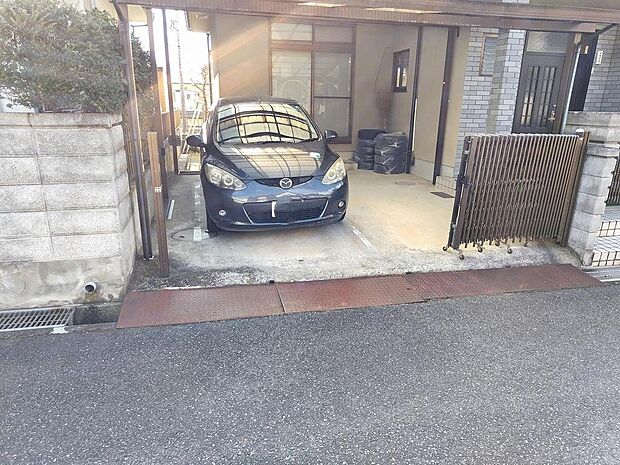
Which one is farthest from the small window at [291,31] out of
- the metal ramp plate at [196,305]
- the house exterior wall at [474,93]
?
the metal ramp plate at [196,305]

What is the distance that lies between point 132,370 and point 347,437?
55.0 inches

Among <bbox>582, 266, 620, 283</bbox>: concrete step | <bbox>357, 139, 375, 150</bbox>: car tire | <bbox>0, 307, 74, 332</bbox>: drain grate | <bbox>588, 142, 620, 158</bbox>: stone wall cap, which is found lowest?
<bbox>0, 307, 74, 332</bbox>: drain grate

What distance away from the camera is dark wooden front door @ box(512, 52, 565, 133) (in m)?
7.50

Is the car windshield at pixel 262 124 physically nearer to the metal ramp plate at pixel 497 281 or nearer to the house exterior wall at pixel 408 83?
the metal ramp plate at pixel 497 281

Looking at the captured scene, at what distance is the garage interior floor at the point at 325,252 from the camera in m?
3.95

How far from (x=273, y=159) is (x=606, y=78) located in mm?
7291

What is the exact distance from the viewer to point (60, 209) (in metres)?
3.19

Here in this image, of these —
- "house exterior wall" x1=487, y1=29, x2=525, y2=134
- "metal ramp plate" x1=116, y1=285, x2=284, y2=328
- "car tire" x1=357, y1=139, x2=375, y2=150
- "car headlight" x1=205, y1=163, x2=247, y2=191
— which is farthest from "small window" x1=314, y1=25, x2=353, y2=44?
"metal ramp plate" x1=116, y1=285, x2=284, y2=328

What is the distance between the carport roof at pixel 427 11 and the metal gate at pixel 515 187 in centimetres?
133

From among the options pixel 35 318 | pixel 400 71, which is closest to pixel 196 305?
pixel 35 318

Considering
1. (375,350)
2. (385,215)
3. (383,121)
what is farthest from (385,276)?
(383,121)

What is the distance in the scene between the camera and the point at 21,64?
292 cm

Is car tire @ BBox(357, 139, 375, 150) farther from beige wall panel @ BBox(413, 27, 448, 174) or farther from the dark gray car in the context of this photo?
the dark gray car

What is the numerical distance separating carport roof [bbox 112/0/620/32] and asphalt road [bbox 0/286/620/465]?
2.74 meters
